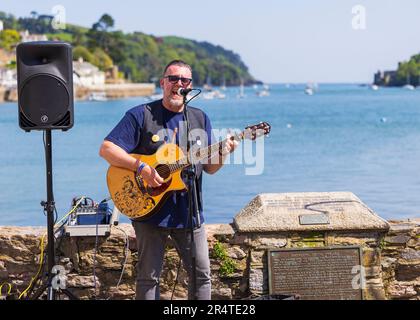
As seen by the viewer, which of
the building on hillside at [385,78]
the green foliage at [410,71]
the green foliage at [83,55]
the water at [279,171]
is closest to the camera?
Result: the water at [279,171]

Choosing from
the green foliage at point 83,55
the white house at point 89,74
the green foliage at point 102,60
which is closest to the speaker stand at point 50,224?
the white house at point 89,74

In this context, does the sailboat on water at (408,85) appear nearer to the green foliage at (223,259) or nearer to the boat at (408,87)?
the boat at (408,87)

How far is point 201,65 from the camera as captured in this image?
582 feet

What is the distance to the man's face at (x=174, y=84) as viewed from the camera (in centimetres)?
498

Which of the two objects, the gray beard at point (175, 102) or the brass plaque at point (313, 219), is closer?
the gray beard at point (175, 102)

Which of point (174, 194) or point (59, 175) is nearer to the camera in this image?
point (174, 194)

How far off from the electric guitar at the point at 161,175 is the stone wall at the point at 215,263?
84 cm

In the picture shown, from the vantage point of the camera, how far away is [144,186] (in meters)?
5.10

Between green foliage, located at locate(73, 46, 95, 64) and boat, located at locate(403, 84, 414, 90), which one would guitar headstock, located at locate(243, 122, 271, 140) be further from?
boat, located at locate(403, 84, 414, 90)

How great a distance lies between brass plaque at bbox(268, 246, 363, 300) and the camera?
5.70 meters

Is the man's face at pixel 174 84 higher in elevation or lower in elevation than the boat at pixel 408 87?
higher

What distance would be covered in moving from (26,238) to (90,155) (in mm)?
28819
